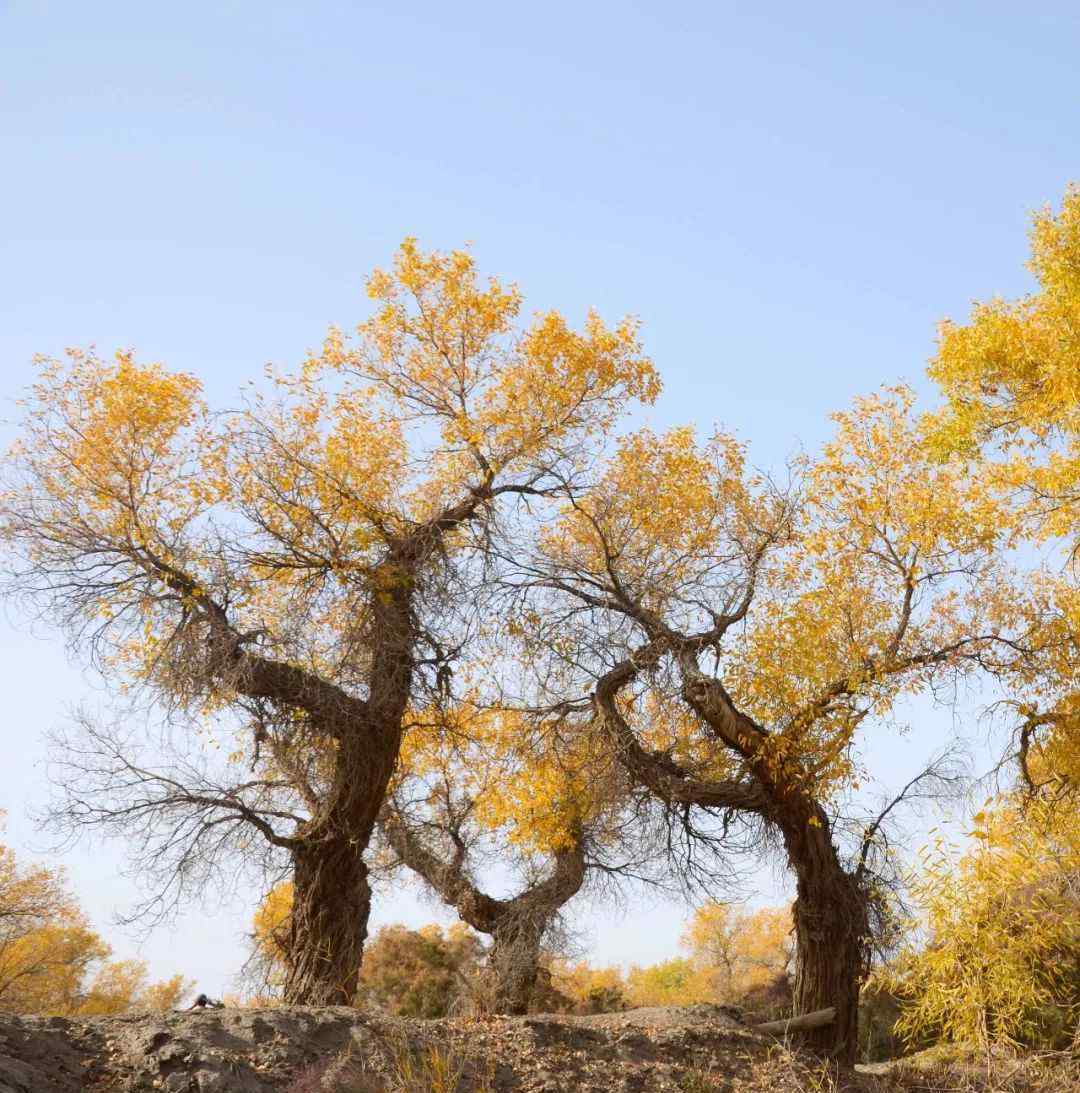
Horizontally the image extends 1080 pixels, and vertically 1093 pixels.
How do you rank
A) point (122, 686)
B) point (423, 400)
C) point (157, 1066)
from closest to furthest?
point (157, 1066) → point (122, 686) → point (423, 400)

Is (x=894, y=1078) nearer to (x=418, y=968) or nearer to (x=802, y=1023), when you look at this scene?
(x=802, y=1023)

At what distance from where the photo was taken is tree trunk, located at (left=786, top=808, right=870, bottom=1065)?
10.8 m

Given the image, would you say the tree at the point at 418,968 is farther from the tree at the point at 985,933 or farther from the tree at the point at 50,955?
the tree at the point at 985,933

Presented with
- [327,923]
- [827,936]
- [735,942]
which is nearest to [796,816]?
[827,936]

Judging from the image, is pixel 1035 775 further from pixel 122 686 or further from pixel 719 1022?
pixel 122 686

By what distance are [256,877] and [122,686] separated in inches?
101

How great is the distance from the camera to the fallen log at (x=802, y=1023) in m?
9.86

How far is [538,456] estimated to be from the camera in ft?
38.2

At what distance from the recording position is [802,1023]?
34.1 ft

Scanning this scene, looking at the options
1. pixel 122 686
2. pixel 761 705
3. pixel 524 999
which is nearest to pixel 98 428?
pixel 122 686

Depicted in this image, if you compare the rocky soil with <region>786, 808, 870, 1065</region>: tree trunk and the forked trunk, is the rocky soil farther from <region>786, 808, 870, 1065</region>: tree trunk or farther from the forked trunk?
<region>786, 808, 870, 1065</region>: tree trunk

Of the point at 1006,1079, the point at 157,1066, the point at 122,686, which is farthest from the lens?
the point at 122,686

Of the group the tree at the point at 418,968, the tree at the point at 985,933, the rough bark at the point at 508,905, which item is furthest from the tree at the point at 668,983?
the tree at the point at 985,933

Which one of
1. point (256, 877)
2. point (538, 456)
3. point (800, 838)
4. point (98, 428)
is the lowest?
point (256, 877)
